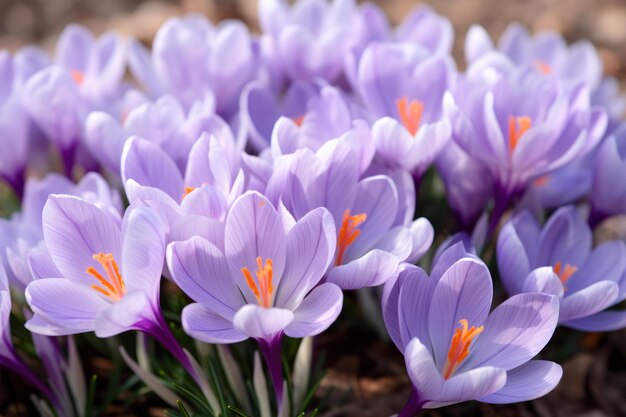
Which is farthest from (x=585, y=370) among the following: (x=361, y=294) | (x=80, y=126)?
(x=80, y=126)

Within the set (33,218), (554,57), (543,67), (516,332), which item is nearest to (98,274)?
(33,218)

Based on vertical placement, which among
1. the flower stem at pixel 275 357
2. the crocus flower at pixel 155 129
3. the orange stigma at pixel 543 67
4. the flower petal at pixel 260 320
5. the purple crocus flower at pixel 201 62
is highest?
the purple crocus flower at pixel 201 62

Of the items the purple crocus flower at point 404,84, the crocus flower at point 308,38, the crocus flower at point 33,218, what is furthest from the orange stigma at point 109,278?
the crocus flower at point 308,38

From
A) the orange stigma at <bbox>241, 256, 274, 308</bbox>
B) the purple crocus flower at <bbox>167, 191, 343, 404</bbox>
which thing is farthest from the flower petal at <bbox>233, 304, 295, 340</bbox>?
the orange stigma at <bbox>241, 256, 274, 308</bbox>

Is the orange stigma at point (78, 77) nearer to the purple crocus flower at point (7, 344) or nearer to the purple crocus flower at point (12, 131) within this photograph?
the purple crocus flower at point (12, 131)

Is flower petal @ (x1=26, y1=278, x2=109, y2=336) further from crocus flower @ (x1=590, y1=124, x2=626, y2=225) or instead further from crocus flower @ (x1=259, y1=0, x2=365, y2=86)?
crocus flower @ (x1=590, y1=124, x2=626, y2=225)
